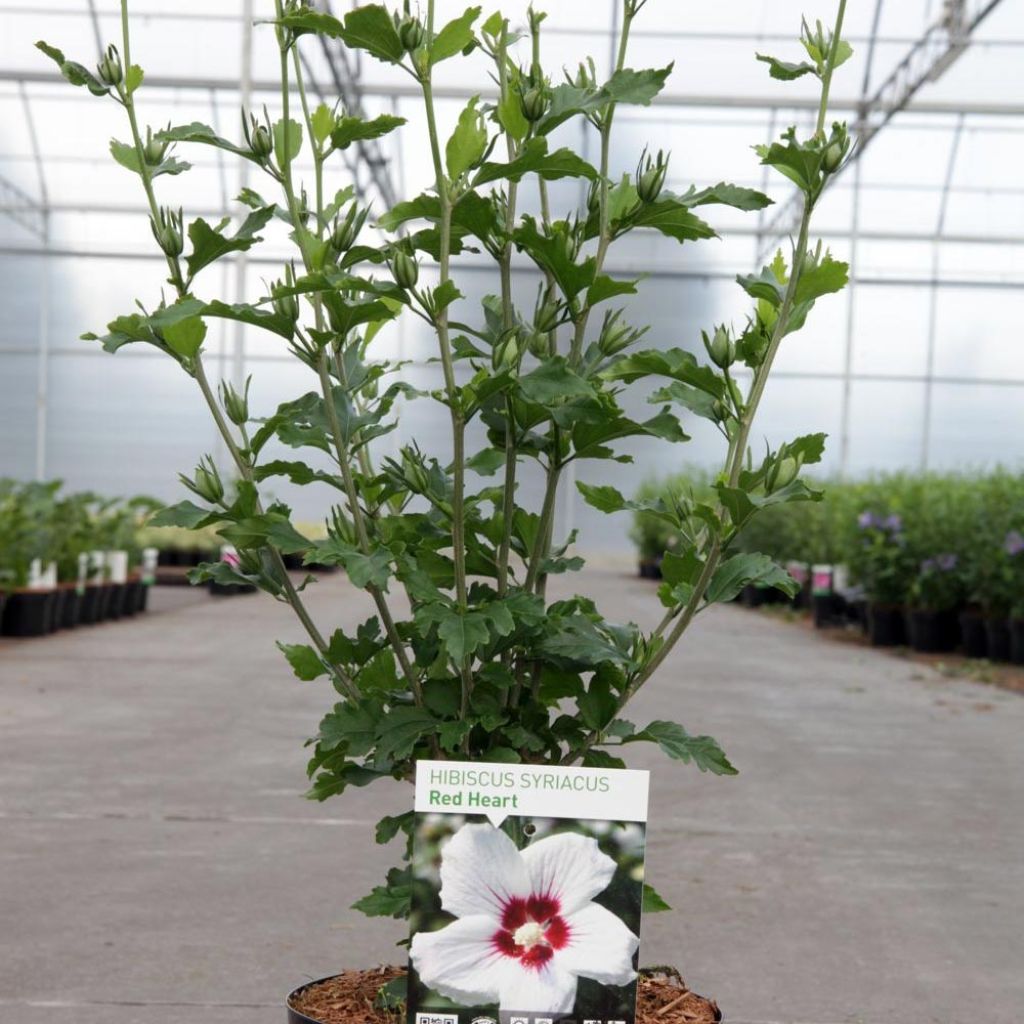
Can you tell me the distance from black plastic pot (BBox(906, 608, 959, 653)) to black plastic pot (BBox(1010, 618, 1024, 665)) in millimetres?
975

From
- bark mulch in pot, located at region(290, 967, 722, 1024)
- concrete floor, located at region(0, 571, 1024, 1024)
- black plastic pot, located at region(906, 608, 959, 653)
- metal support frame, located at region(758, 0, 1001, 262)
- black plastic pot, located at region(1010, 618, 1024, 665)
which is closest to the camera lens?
bark mulch in pot, located at region(290, 967, 722, 1024)

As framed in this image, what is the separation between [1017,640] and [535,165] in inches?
305

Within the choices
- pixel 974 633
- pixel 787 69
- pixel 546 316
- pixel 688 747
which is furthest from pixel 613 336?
pixel 974 633

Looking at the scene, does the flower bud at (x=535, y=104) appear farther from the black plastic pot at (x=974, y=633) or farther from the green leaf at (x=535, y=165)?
the black plastic pot at (x=974, y=633)

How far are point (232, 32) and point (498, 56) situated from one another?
16716 mm

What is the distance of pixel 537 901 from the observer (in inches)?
54.1

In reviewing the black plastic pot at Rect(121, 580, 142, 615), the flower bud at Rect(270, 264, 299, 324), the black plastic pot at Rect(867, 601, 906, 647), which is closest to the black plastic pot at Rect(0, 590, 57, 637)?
the black plastic pot at Rect(121, 580, 142, 615)

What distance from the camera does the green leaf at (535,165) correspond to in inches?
49.9

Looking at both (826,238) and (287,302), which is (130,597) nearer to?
(287,302)

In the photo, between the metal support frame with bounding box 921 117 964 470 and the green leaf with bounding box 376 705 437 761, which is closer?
the green leaf with bounding box 376 705 437 761

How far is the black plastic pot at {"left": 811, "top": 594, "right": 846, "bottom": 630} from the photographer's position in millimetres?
11648

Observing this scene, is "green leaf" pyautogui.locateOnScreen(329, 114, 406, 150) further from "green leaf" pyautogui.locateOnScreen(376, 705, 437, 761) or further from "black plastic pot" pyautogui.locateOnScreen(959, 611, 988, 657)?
"black plastic pot" pyautogui.locateOnScreen(959, 611, 988, 657)

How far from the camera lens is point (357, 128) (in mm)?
1375

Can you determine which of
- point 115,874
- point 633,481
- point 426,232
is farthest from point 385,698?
point 633,481
